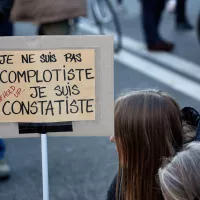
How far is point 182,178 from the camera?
6.09 ft

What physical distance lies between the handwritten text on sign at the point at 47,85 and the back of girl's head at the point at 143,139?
0.15 m

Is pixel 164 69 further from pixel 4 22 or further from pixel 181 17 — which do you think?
pixel 4 22

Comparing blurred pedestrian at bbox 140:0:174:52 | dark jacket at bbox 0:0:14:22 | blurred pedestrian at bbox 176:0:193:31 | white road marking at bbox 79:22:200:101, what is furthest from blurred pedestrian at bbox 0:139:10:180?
blurred pedestrian at bbox 176:0:193:31

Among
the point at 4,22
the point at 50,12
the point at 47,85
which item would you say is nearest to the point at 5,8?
the point at 4,22

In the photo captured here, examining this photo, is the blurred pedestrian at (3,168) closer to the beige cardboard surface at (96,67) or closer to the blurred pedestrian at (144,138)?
the beige cardboard surface at (96,67)

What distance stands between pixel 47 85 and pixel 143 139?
439mm

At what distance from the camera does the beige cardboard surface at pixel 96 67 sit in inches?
88.0

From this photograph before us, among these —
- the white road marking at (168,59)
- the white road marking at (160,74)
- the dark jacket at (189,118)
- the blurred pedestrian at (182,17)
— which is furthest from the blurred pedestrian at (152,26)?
the dark jacket at (189,118)

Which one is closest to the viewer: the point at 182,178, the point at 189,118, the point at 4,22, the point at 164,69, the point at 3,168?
the point at 182,178

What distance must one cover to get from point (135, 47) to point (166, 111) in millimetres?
4430

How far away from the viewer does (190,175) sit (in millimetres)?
1859

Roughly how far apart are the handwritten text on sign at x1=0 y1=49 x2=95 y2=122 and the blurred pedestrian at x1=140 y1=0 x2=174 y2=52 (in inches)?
161

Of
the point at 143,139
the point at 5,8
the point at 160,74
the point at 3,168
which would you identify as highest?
the point at 5,8

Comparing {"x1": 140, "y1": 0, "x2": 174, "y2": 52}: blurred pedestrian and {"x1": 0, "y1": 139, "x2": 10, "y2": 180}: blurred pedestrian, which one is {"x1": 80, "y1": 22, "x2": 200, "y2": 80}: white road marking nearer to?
{"x1": 140, "y1": 0, "x2": 174, "y2": 52}: blurred pedestrian
